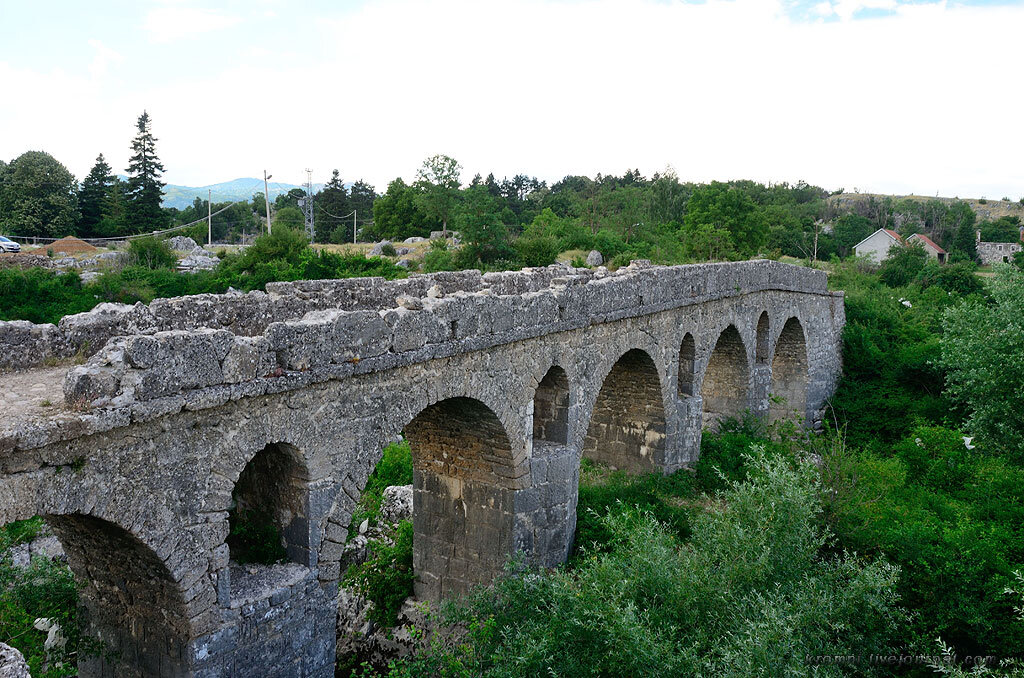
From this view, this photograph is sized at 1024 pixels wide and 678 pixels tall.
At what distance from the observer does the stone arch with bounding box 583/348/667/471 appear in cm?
1212

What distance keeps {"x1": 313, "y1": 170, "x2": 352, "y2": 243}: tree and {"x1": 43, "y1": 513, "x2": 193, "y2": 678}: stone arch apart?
45.8m

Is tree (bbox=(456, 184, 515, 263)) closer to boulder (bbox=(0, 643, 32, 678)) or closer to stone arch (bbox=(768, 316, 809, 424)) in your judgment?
stone arch (bbox=(768, 316, 809, 424))

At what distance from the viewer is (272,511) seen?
19.8 feet

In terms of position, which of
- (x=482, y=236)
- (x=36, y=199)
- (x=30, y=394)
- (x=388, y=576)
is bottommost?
(x=388, y=576)

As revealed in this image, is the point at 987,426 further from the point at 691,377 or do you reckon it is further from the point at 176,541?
the point at 176,541

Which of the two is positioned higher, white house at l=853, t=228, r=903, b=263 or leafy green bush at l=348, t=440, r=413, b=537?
white house at l=853, t=228, r=903, b=263

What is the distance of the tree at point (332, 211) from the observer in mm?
51500

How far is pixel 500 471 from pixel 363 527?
3.15 m

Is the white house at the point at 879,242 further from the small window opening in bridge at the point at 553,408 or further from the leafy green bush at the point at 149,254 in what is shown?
the small window opening in bridge at the point at 553,408

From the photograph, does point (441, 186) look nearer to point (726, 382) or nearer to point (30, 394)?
point (726, 382)

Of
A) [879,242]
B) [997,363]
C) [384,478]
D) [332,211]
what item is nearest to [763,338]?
[997,363]

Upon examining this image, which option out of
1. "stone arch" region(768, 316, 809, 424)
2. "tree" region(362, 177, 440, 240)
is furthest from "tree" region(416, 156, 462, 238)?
"stone arch" region(768, 316, 809, 424)

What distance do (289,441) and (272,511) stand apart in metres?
0.80

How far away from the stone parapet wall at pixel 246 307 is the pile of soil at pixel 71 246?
24048mm
